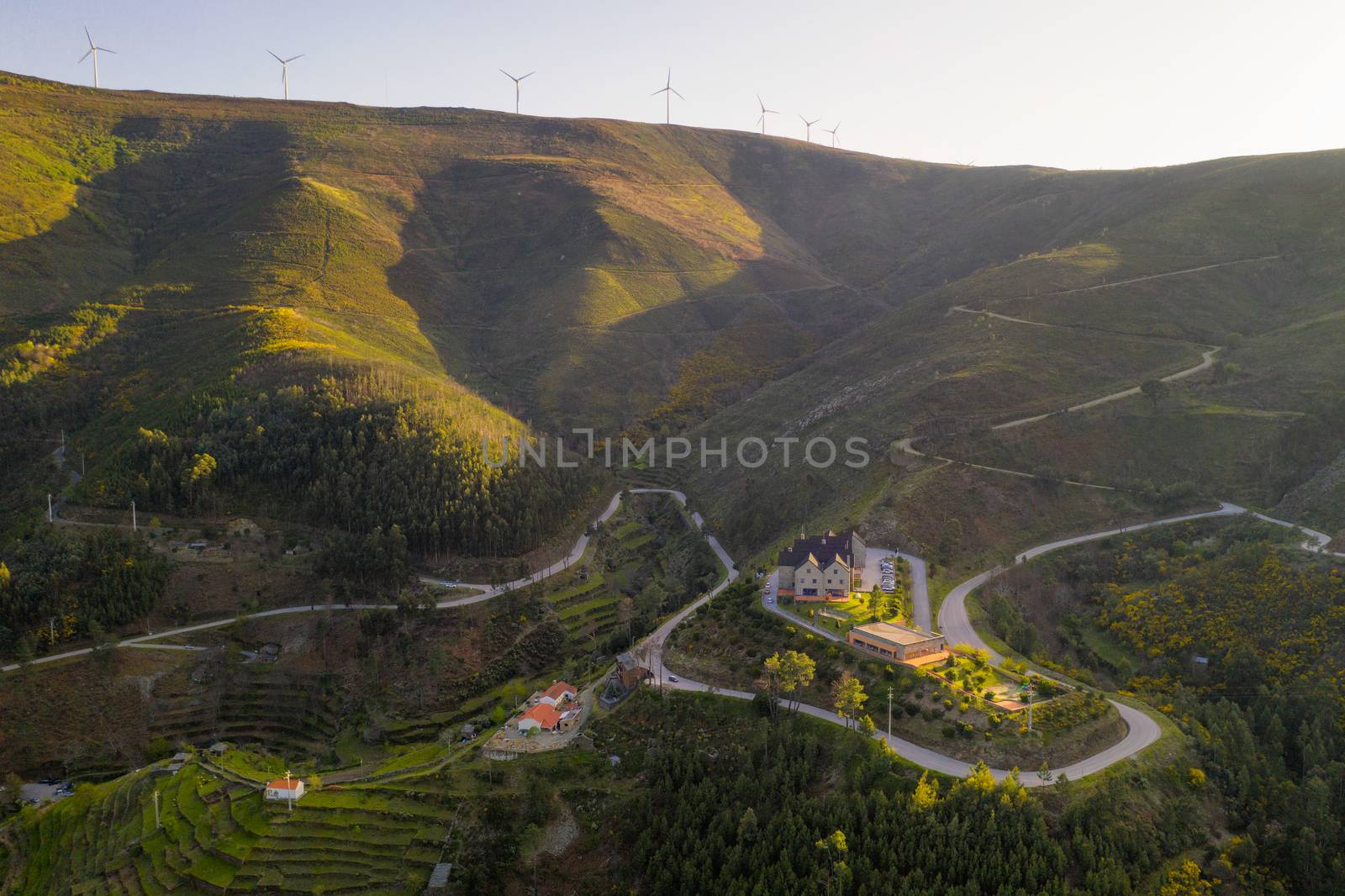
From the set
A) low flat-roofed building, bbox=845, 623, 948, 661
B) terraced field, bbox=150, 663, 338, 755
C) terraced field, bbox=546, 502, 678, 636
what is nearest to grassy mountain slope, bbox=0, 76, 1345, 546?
terraced field, bbox=546, 502, 678, 636

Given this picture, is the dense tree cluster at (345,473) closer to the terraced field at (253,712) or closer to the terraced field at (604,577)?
the terraced field at (604,577)

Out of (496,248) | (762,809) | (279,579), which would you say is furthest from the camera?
(496,248)

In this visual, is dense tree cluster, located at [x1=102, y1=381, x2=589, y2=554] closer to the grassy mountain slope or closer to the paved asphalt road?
the grassy mountain slope

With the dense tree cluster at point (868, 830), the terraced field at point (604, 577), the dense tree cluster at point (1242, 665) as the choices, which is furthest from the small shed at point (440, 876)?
the dense tree cluster at point (1242, 665)

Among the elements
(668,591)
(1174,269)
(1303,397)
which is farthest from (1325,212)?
(668,591)

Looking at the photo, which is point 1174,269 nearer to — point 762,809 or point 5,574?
point 762,809
